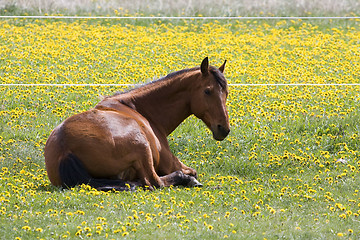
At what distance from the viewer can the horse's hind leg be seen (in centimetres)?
830

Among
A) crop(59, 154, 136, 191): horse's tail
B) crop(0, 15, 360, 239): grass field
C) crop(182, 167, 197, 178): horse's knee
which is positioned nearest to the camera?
crop(0, 15, 360, 239): grass field

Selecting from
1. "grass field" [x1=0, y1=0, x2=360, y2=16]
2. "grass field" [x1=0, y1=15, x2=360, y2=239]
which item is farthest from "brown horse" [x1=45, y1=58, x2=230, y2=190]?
"grass field" [x1=0, y1=0, x2=360, y2=16]

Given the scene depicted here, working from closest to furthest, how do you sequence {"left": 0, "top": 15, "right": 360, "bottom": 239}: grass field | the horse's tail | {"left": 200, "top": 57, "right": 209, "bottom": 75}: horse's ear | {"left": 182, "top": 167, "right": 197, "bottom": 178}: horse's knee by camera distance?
{"left": 0, "top": 15, "right": 360, "bottom": 239}: grass field
the horse's tail
{"left": 200, "top": 57, "right": 209, "bottom": 75}: horse's ear
{"left": 182, "top": 167, "right": 197, "bottom": 178}: horse's knee

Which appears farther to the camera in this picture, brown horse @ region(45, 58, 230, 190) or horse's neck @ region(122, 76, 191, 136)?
horse's neck @ region(122, 76, 191, 136)

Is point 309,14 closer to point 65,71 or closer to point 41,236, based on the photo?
point 65,71

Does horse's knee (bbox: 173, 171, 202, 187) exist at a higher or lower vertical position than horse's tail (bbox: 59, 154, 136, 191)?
lower

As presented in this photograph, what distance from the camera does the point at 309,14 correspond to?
18266 mm

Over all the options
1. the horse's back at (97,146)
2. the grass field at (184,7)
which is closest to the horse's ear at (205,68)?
the horse's back at (97,146)

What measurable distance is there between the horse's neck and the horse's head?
35 cm

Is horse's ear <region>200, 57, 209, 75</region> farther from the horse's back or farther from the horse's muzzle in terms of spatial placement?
the horse's back

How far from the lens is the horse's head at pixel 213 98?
841 cm

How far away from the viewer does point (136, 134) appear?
7914mm

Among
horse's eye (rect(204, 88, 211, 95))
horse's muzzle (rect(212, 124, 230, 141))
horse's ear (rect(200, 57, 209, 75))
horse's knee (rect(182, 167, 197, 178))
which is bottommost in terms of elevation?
horse's knee (rect(182, 167, 197, 178))

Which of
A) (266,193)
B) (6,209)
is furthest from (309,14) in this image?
(6,209)
